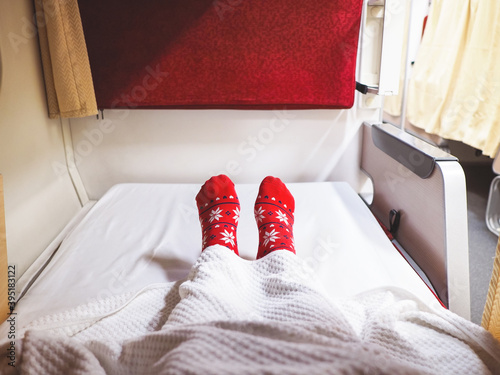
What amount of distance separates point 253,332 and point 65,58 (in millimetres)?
1023

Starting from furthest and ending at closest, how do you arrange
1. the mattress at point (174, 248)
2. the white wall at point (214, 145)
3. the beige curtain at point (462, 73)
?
the beige curtain at point (462, 73)
the white wall at point (214, 145)
the mattress at point (174, 248)

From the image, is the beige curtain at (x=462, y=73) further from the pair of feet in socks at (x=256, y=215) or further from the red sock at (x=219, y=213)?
the red sock at (x=219, y=213)

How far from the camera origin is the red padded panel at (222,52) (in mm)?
1206

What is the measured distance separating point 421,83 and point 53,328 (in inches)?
91.7

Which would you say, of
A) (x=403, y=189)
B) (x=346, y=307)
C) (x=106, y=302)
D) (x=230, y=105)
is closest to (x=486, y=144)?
(x=403, y=189)

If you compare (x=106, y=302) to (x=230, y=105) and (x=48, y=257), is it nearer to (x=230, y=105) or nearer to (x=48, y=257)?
(x=48, y=257)

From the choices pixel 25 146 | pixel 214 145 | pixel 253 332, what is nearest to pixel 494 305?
pixel 253 332

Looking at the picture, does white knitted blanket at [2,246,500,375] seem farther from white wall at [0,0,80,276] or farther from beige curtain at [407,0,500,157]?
beige curtain at [407,0,500,157]

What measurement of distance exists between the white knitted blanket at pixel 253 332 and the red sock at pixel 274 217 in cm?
10

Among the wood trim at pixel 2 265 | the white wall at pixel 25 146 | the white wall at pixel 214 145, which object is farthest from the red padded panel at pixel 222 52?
the wood trim at pixel 2 265

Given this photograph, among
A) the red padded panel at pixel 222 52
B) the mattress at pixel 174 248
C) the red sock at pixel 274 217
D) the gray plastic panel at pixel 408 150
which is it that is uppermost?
the red padded panel at pixel 222 52

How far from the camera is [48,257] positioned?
1033 millimetres

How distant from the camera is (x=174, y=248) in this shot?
0.97 metres

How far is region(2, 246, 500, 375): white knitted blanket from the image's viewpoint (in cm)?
44
